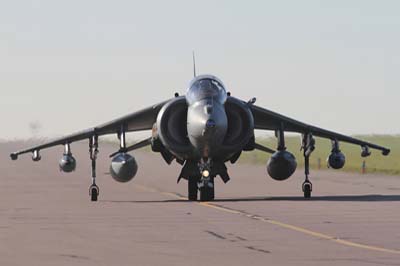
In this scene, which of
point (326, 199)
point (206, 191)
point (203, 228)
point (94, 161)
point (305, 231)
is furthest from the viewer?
point (94, 161)

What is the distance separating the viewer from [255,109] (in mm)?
30406

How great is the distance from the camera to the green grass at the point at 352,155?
57.2 meters

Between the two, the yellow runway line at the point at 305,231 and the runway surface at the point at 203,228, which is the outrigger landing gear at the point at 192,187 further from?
the yellow runway line at the point at 305,231

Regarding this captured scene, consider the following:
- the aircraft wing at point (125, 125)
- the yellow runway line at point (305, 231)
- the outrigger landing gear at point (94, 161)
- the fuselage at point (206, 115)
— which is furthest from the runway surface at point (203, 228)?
the aircraft wing at point (125, 125)

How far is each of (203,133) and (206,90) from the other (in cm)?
142

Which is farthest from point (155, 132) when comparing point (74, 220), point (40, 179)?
point (40, 179)

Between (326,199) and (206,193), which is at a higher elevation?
(206,193)

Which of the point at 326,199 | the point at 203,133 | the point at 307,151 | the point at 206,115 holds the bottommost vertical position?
the point at 326,199

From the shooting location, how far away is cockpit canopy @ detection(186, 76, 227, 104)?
2758 cm

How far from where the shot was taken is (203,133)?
88.0ft

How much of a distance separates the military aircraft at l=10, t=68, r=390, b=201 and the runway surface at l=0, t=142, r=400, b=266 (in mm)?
874

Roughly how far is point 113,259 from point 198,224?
6316 mm

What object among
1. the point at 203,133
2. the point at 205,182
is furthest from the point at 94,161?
the point at 203,133

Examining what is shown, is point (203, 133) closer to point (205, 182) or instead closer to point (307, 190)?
point (205, 182)
